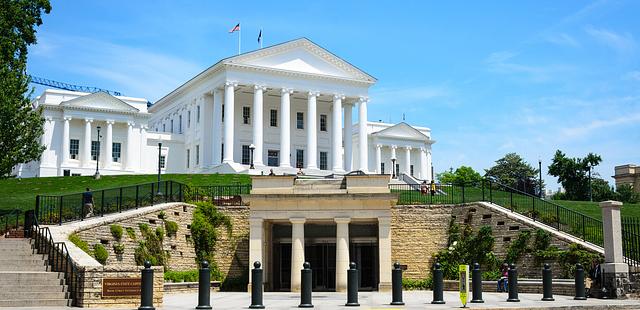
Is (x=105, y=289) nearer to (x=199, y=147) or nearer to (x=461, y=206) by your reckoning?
(x=461, y=206)

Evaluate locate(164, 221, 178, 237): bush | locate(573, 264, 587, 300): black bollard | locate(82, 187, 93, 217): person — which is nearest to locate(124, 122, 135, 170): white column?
locate(164, 221, 178, 237): bush

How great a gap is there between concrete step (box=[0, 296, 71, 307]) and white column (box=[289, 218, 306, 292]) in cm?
1408

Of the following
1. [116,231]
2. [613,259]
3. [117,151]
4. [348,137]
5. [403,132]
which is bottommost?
[613,259]

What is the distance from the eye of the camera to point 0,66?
123 ft

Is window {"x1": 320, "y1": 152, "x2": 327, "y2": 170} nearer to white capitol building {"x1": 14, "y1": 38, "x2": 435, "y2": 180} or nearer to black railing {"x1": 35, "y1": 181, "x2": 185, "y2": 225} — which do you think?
white capitol building {"x1": 14, "y1": 38, "x2": 435, "y2": 180}

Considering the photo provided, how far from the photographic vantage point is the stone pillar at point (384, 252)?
112ft

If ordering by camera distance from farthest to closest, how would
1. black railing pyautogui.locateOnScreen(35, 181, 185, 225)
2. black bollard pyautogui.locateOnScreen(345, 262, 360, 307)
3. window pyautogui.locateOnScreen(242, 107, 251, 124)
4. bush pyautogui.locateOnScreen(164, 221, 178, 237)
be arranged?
1. window pyautogui.locateOnScreen(242, 107, 251, 124)
2. bush pyautogui.locateOnScreen(164, 221, 178, 237)
3. black railing pyautogui.locateOnScreen(35, 181, 185, 225)
4. black bollard pyautogui.locateOnScreen(345, 262, 360, 307)

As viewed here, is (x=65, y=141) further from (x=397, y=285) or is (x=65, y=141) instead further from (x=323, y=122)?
(x=397, y=285)

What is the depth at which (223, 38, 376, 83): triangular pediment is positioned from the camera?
3152 inches

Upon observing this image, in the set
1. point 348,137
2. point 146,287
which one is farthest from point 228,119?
point 146,287

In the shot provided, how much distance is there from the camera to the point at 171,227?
3669 cm

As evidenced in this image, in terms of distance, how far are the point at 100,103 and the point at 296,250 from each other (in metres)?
56.5

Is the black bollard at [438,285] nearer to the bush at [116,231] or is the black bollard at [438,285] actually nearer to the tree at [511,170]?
the bush at [116,231]

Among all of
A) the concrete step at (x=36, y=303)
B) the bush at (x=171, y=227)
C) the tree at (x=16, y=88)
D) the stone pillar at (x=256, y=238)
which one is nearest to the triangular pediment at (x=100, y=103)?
the tree at (x=16, y=88)
